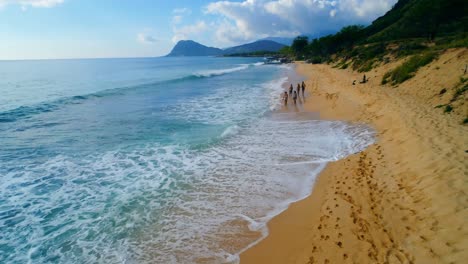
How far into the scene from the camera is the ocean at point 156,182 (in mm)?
7688

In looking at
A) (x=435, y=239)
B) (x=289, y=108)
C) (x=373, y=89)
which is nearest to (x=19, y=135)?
(x=289, y=108)

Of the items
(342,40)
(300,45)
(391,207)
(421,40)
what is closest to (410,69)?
(391,207)

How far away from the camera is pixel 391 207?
7.81 meters

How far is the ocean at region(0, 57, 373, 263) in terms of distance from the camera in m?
7.69

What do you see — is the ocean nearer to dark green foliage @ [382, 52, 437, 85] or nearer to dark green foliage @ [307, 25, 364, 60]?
dark green foliage @ [382, 52, 437, 85]

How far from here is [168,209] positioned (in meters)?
9.29

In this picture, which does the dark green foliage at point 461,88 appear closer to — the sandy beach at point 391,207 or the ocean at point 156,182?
the sandy beach at point 391,207

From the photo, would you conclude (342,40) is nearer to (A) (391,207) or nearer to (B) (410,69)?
(B) (410,69)

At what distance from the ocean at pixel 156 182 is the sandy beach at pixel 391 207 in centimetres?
74

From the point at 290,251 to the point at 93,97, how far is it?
36823 millimetres

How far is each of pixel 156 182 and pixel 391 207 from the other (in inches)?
336

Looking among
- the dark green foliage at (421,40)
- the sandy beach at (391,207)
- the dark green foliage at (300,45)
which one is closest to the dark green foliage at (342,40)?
the dark green foliage at (421,40)

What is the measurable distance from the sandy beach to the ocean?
0.74 m

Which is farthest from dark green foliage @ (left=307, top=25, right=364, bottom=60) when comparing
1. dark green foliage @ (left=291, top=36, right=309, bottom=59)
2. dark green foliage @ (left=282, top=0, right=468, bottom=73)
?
dark green foliage @ (left=291, top=36, right=309, bottom=59)
